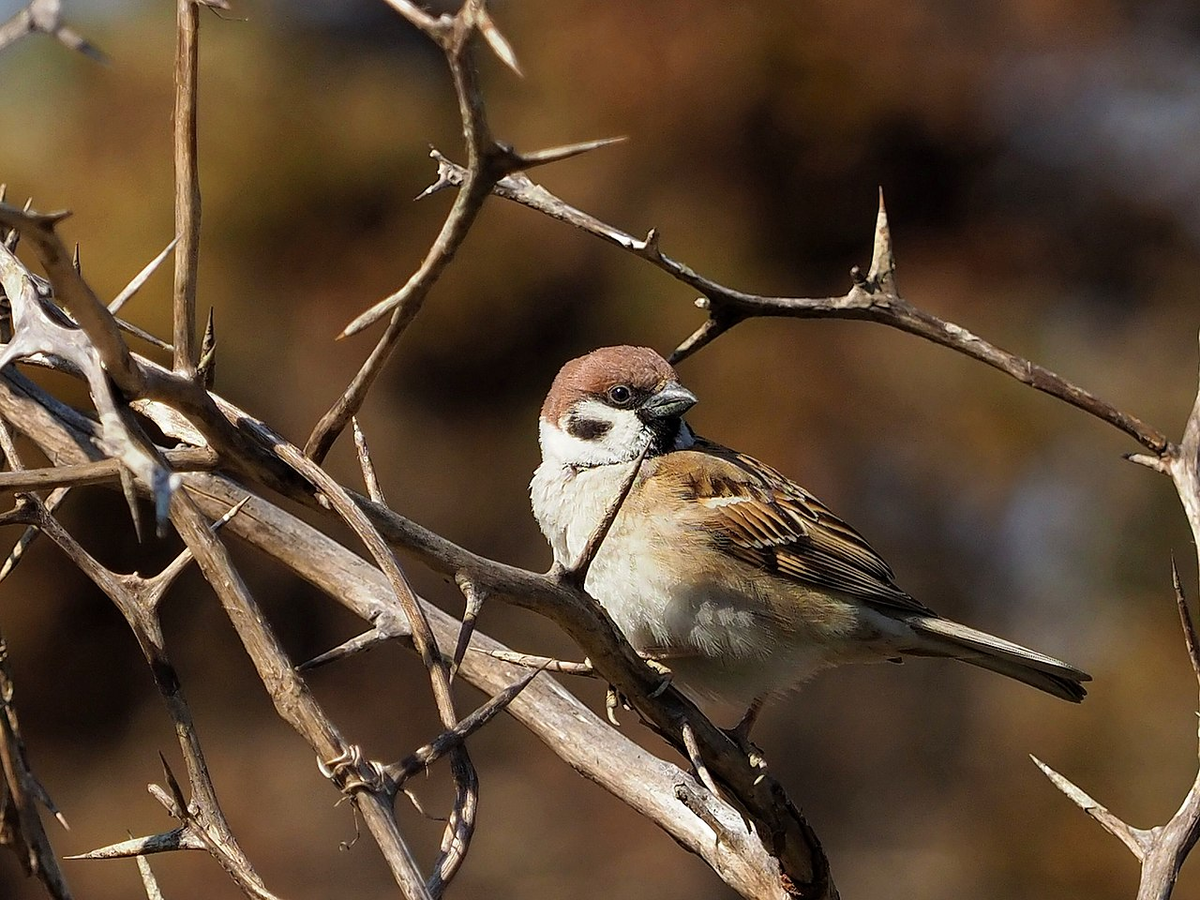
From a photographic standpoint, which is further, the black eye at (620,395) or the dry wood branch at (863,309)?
the black eye at (620,395)

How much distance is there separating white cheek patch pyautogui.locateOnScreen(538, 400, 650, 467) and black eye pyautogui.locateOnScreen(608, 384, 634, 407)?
2 cm

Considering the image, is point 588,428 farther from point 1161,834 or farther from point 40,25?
point 40,25

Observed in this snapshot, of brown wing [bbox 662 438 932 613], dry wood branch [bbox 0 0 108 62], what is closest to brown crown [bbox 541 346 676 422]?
brown wing [bbox 662 438 932 613]

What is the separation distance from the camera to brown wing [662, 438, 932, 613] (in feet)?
12.1

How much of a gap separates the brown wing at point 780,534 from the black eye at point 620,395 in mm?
200

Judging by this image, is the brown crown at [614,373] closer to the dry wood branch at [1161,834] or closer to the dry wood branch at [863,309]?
the dry wood branch at [863,309]

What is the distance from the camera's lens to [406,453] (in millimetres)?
7914

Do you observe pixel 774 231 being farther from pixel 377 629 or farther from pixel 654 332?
pixel 377 629

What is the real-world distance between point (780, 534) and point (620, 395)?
23.8 inches

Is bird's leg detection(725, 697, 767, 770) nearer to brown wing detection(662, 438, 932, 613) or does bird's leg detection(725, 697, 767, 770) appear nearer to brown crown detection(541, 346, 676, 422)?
brown wing detection(662, 438, 932, 613)

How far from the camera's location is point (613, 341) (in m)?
7.76

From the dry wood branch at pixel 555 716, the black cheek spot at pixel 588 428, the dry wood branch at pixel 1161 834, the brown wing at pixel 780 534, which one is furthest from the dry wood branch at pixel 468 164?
the black cheek spot at pixel 588 428

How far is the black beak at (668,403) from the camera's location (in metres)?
3.73

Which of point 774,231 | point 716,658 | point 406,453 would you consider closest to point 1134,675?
point 774,231
